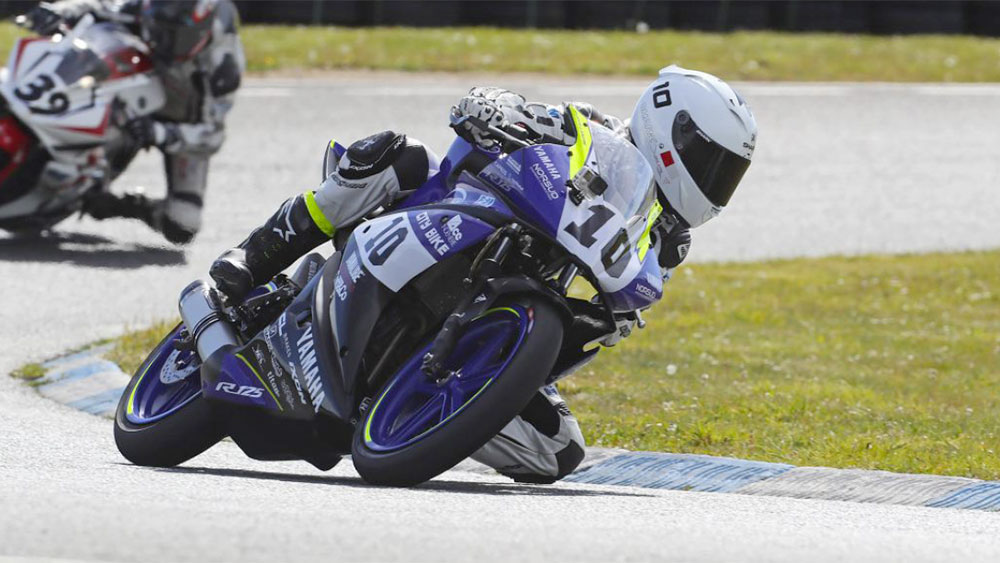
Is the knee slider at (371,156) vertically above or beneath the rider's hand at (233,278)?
above

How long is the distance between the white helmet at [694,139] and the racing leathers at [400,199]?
133 millimetres

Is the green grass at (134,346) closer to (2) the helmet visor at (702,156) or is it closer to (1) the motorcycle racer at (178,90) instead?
(1) the motorcycle racer at (178,90)

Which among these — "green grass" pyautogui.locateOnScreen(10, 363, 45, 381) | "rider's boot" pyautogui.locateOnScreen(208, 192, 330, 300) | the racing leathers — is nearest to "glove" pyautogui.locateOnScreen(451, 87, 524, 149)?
the racing leathers

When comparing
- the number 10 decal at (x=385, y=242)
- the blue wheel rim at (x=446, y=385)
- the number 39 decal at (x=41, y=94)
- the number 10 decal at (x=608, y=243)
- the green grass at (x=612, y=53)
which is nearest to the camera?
A: the blue wheel rim at (x=446, y=385)

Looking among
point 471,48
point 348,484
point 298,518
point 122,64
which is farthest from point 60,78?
point 471,48

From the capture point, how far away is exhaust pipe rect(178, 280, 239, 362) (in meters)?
5.57

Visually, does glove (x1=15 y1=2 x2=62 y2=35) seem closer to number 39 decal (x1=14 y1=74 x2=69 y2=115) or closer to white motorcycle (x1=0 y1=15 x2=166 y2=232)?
white motorcycle (x1=0 y1=15 x2=166 y2=232)

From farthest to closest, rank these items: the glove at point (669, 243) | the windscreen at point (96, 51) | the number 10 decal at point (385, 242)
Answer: the windscreen at point (96, 51) < the glove at point (669, 243) < the number 10 decal at point (385, 242)

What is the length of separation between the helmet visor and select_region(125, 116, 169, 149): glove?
5883 millimetres

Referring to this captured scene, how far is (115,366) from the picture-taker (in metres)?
7.65

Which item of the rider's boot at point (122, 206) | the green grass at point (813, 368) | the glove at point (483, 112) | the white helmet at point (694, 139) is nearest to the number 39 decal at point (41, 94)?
the rider's boot at point (122, 206)

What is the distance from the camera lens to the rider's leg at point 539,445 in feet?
18.0

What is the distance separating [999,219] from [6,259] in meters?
7.69

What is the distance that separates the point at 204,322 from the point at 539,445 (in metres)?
1.15
